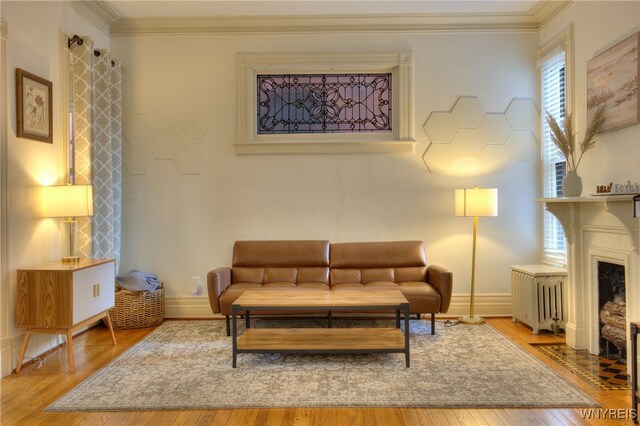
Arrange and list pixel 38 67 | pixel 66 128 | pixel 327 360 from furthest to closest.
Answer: pixel 66 128, pixel 38 67, pixel 327 360

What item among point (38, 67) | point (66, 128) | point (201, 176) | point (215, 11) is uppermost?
point (215, 11)

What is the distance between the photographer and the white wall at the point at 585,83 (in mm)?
3111

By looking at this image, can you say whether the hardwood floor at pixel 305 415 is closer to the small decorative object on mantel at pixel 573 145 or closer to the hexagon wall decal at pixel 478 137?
the small decorative object on mantel at pixel 573 145

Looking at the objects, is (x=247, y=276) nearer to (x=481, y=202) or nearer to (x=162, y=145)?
(x=162, y=145)

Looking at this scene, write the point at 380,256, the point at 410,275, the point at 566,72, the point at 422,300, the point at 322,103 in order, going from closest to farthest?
the point at 422,300 < the point at 566,72 < the point at 410,275 < the point at 380,256 < the point at 322,103

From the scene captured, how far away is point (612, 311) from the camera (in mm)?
3322

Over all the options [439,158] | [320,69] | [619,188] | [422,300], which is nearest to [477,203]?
[439,158]

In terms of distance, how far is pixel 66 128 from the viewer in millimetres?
4008

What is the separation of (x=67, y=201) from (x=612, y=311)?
14.4 feet

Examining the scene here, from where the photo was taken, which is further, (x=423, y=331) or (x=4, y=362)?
(x=423, y=331)

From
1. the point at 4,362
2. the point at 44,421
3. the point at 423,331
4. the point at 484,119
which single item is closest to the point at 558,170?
the point at 484,119

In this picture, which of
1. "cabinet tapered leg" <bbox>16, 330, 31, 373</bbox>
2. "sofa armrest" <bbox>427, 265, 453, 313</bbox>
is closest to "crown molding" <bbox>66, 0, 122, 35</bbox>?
"cabinet tapered leg" <bbox>16, 330, 31, 373</bbox>

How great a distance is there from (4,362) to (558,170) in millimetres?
5246

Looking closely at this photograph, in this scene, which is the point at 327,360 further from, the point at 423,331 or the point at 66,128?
the point at 66,128
